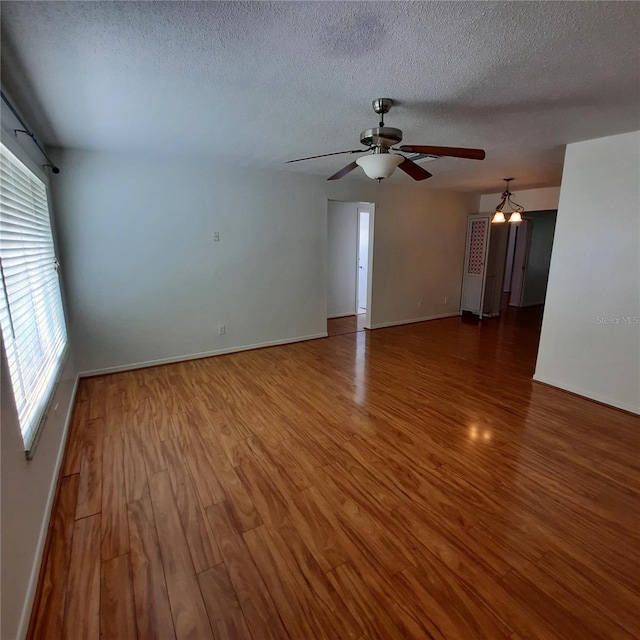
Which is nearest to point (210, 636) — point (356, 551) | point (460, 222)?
point (356, 551)

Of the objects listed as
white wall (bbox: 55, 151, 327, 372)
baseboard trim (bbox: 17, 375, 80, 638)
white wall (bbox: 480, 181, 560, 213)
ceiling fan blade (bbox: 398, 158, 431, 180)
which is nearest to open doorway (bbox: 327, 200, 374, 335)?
white wall (bbox: 55, 151, 327, 372)

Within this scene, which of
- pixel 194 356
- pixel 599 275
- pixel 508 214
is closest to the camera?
pixel 599 275

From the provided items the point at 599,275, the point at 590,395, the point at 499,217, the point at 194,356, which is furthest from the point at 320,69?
the point at 499,217

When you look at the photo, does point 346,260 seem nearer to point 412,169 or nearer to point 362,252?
point 362,252

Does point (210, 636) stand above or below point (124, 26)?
below

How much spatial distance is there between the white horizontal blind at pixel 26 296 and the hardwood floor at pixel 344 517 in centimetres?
60

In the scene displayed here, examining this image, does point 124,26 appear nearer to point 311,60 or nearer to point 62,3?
point 62,3

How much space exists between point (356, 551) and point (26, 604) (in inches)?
53.2

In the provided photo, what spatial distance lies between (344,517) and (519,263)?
7.58 metres

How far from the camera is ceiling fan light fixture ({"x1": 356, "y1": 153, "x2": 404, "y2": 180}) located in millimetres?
2148

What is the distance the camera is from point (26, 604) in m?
1.30

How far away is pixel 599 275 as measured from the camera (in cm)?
307

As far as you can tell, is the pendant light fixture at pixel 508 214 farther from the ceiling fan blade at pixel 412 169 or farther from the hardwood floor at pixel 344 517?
the ceiling fan blade at pixel 412 169

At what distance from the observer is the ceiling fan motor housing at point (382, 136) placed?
212 cm
